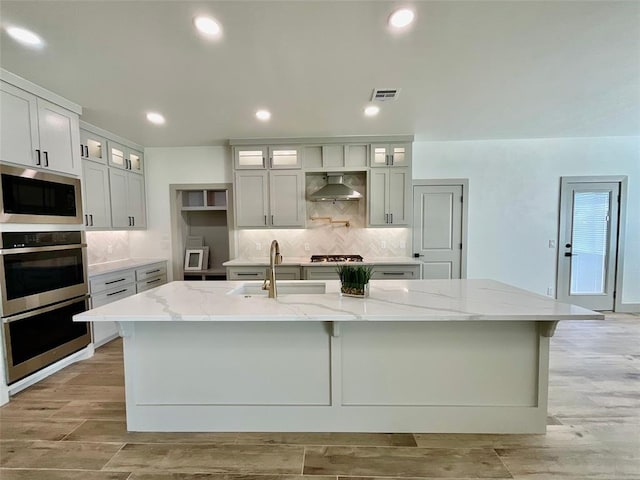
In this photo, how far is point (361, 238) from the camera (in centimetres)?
461

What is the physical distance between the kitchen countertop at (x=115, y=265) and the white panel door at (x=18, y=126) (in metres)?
1.38

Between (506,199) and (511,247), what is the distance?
0.75 m

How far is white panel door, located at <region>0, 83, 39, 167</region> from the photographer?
2395 mm

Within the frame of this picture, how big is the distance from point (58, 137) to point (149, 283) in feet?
7.12

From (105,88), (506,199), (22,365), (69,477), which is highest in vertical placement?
(105,88)

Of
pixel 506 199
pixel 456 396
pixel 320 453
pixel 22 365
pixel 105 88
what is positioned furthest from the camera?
pixel 506 199

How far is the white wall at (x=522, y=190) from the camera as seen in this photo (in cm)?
447

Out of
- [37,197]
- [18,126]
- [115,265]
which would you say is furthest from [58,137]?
[115,265]

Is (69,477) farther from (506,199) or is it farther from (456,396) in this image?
(506,199)

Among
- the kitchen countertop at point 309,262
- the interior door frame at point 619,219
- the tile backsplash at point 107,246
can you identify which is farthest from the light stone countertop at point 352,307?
the interior door frame at point 619,219

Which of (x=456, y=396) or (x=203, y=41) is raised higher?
(x=203, y=41)

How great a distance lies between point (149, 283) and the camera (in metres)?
4.31

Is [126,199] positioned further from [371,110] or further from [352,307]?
[352,307]

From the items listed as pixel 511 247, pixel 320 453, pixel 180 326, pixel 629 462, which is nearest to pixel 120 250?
pixel 180 326
